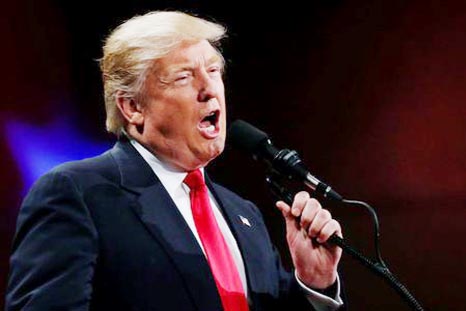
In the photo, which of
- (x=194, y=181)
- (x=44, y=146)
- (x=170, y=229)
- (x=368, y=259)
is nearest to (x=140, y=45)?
(x=194, y=181)

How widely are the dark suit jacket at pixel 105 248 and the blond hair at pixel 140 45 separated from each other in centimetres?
20

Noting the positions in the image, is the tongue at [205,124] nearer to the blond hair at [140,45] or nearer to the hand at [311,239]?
the blond hair at [140,45]

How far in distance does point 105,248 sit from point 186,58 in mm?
473

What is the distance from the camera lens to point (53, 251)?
1151 mm

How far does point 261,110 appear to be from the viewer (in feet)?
9.07

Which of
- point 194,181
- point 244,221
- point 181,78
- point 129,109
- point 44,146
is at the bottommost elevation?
point 44,146

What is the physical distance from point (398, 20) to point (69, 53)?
1370 mm

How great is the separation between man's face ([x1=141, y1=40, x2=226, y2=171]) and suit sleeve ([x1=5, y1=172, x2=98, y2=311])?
0.26m

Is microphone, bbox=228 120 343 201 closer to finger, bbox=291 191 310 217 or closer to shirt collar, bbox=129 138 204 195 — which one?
finger, bbox=291 191 310 217

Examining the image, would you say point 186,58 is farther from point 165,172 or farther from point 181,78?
point 165,172

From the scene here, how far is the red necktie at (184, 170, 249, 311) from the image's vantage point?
131 centimetres

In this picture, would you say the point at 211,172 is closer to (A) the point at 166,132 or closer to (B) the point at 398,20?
(B) the point at 398,20

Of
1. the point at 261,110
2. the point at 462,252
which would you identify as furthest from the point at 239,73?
the point at 462,252

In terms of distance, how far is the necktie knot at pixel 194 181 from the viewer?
4.71ft
